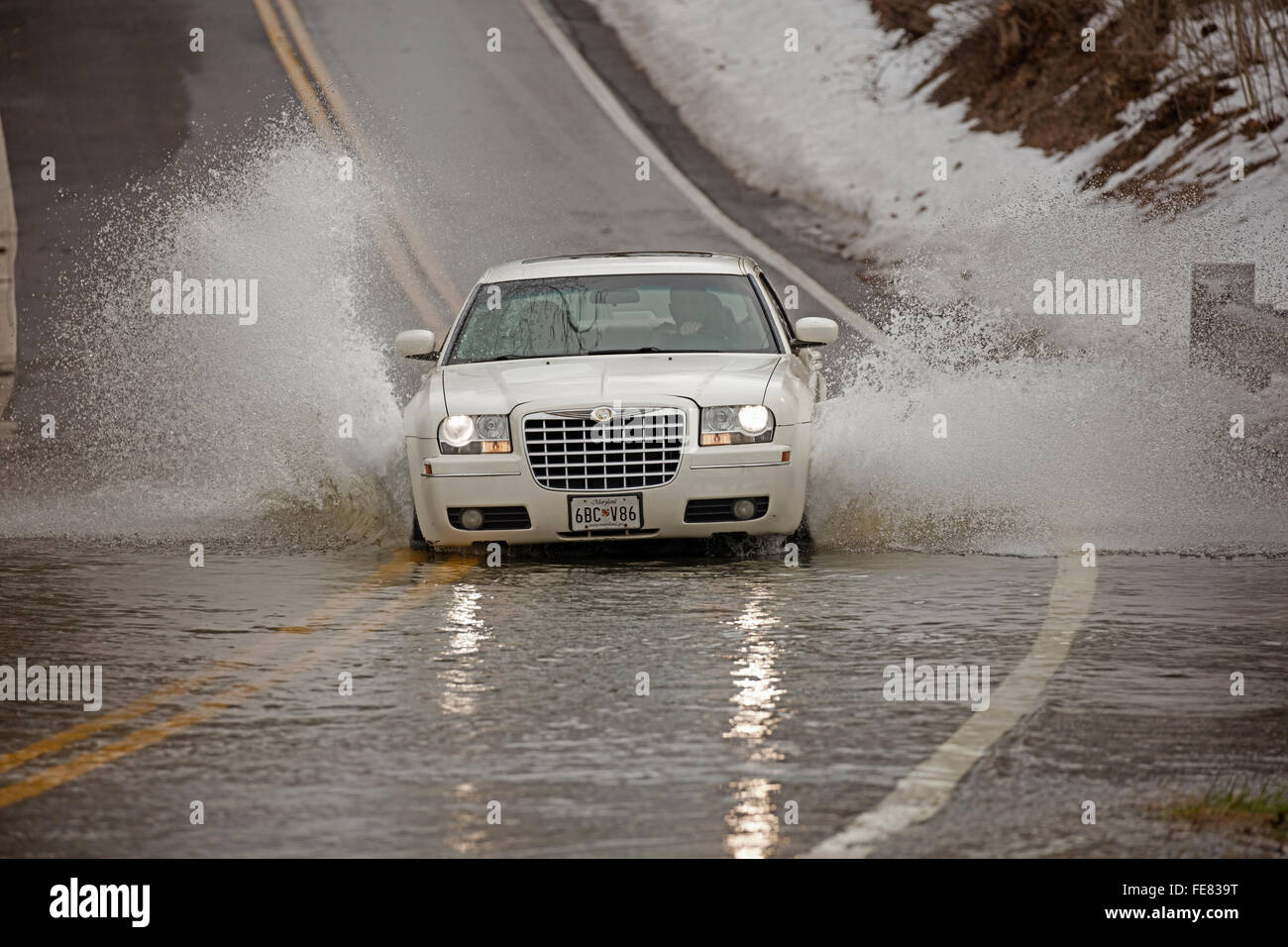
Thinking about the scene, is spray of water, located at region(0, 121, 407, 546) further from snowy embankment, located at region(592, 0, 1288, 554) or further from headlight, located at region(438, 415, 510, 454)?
snowy embankment, located at region(592, 0, 1288, 554)

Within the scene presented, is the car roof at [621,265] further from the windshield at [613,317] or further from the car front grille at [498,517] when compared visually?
the car front grille at [498,517]

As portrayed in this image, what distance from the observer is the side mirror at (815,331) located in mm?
11898

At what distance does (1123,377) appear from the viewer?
14.8 metres

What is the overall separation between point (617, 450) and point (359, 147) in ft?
60.6

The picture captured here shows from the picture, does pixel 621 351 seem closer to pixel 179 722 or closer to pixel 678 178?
pixel 179 722

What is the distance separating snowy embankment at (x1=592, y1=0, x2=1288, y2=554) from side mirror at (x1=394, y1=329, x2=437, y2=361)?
7.42 feet

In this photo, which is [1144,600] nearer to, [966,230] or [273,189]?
[966,230]

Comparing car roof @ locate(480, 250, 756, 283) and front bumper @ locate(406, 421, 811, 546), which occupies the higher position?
car roof @ locate(480, 250, 756, 283)

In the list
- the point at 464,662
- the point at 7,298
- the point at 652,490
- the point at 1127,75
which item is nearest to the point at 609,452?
the point at 652,490

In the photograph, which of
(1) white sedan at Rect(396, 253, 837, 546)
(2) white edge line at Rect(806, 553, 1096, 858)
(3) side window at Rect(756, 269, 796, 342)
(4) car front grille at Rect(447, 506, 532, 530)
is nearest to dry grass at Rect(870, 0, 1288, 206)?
(3) side window at Rect(756, 269, 796, 342)

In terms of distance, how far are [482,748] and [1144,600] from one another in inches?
155

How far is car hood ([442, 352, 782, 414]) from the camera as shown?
10797mm

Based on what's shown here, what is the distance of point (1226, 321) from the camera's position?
16.4 meters
